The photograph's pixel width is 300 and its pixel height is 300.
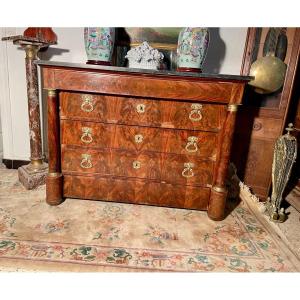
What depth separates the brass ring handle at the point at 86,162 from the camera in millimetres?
2029

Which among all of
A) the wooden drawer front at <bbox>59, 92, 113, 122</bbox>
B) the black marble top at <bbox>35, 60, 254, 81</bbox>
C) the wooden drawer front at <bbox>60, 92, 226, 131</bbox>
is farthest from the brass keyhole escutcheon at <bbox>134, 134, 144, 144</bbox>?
the black marble top at <bbox>35, 60, 254, 81</bbox>

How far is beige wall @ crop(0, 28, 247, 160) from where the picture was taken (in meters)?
2.50

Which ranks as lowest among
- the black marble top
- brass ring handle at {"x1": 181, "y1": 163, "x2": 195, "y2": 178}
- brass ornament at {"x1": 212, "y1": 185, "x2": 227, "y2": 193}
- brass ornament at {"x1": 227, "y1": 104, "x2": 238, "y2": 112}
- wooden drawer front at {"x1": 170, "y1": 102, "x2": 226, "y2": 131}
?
brass ornament at {"x1": 212, "y1": 185, "x2": 227, "y2": 193}

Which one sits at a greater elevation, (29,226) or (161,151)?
(161,151)

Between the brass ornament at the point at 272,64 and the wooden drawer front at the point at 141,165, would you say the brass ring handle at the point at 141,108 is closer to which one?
the wooden drawer front at the point at 141,165

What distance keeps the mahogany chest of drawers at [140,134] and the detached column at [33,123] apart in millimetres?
495

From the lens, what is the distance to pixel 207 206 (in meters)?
2.07

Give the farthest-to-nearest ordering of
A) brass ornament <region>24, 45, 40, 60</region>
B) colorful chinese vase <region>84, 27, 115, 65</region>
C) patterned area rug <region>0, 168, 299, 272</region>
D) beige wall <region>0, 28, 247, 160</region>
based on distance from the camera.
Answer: beige wall <region>0, 28, 247, 160</region>, brass ornament <region>24, 45, 40, 60</region>, colorful chinese vase <region>84, 27, 115, 65</region>, patterned area rug <region>0, 168, 299, 272</region>

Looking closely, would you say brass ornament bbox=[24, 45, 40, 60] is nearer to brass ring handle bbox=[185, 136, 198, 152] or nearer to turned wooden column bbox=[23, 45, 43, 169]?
turned wooden column bbox=[23, 45, 43, 169]

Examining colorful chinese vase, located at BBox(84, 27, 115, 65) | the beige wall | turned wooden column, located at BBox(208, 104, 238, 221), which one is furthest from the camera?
the beige wall

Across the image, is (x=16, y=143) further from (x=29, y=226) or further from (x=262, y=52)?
(x=262, y=52)

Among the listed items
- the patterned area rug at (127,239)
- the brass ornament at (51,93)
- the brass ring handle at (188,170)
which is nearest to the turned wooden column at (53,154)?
the brass ornament at (51,93)

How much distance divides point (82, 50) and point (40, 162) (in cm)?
131
